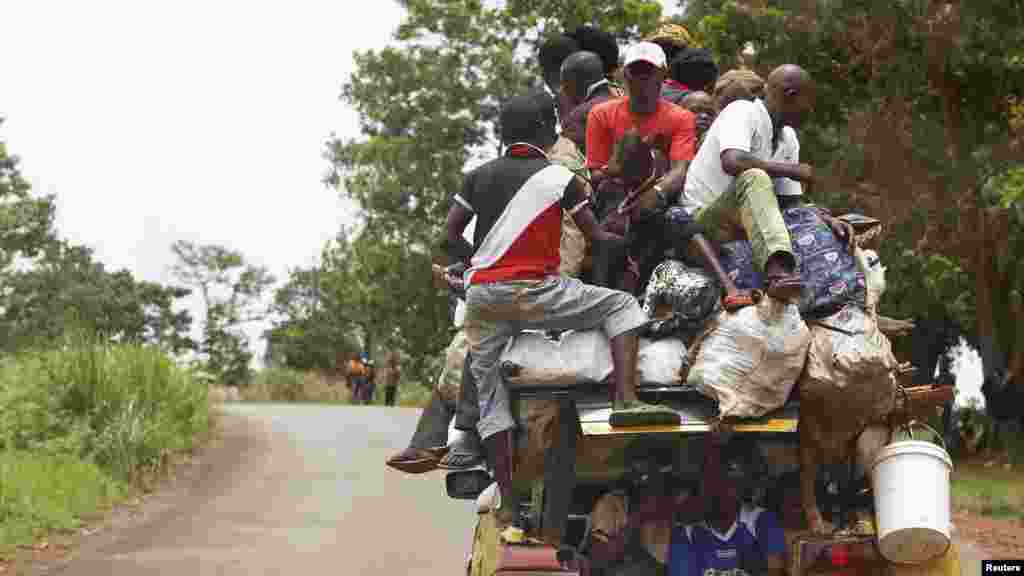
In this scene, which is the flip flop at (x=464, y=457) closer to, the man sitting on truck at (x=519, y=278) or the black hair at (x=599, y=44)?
the man sitting on truck at (x=519, y=278)

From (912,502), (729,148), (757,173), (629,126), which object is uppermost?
(629,126)

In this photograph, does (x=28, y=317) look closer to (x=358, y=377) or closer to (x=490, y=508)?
(x=358, y=377)

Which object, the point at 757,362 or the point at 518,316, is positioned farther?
the point at 518,316

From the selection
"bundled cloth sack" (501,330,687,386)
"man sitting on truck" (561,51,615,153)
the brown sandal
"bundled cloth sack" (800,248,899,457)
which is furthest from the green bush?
the brown sandal

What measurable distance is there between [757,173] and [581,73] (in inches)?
84.0

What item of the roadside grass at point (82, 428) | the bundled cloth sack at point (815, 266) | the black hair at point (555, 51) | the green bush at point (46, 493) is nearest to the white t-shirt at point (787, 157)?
the bundled cloth sack at point (815, 266)

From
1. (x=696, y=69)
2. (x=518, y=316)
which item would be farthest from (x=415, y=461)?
(x=696, y=69)

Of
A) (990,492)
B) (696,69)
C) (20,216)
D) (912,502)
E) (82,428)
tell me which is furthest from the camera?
(20,216)

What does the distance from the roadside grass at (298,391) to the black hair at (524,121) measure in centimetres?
3311

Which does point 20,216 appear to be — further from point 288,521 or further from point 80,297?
point 288,521

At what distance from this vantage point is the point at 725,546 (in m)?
5.02

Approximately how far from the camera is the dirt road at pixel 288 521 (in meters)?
10.5

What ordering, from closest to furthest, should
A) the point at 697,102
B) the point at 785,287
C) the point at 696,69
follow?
the point at 785,287, the point at 697,102, the point at 696,69

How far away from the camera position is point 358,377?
38938 millimetres
